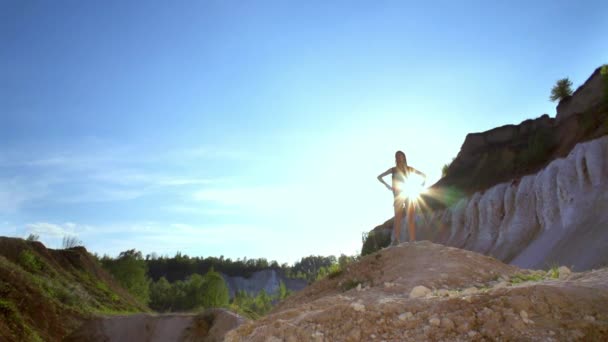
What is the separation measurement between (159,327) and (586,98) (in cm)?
2387

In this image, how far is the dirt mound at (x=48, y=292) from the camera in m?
16.4

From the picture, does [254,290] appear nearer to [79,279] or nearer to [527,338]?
[79,279]

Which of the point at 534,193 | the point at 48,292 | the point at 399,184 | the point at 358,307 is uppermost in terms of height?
the point at 534,193

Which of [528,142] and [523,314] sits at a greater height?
[528,142]

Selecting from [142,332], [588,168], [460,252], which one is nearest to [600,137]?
[588,168]

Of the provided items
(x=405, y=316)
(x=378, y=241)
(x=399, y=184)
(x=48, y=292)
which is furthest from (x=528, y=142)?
(x=48, y=292)

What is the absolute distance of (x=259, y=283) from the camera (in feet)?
270

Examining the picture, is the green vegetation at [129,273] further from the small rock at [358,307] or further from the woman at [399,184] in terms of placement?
the small rock at [358,307]

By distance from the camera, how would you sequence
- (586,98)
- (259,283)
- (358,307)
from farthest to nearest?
1. (259,283)
2. (586,98)
3. (358,307)

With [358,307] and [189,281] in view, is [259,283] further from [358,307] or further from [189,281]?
[358,307]

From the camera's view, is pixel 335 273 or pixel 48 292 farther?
pixel 48 292

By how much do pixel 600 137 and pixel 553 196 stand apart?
2956mm

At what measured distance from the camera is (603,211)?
1622 centimetres

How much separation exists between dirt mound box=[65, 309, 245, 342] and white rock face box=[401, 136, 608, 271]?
40.6 feet
